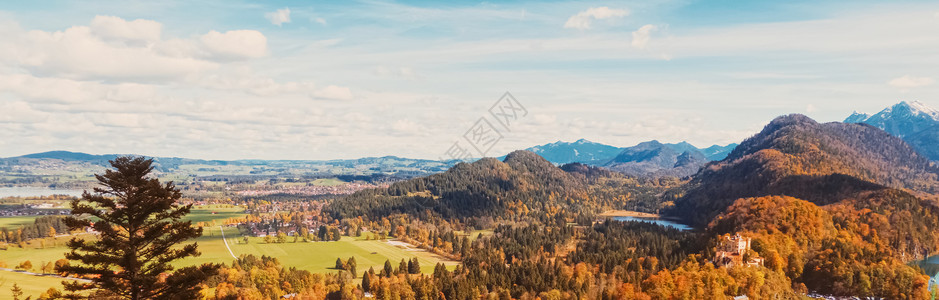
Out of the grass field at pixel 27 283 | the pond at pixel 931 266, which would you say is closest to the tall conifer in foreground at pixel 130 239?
the grass field at pixel 27 283

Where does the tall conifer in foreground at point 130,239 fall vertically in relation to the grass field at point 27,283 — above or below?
above

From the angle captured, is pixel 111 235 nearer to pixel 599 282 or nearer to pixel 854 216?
pixel 599 282

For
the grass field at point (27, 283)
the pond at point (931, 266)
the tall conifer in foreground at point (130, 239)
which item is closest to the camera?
the tall conifer in foreground at point (130, 239)

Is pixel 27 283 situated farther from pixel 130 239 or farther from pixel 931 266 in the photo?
pixel 931 266

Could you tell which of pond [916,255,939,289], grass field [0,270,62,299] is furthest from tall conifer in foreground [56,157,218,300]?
pond [916,255,939,289]

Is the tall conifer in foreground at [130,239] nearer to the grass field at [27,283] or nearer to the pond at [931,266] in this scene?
the grass field at [27,283]

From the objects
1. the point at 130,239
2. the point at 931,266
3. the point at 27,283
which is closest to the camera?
the point at 130,239

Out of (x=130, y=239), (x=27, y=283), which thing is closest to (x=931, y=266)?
(x=130, y=239)

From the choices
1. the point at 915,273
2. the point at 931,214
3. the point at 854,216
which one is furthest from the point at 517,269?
the point at 931,214

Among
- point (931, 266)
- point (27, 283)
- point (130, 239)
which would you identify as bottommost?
point (27, 283)
